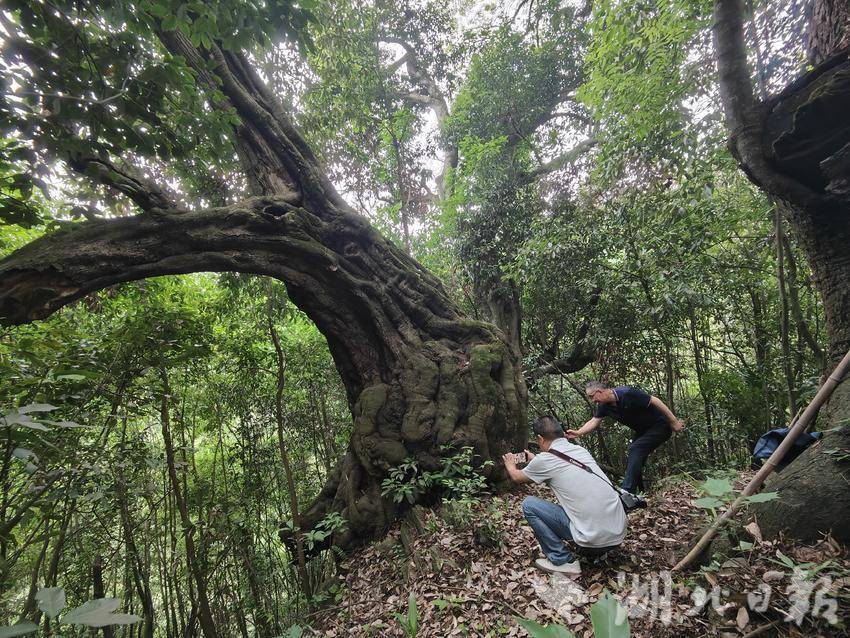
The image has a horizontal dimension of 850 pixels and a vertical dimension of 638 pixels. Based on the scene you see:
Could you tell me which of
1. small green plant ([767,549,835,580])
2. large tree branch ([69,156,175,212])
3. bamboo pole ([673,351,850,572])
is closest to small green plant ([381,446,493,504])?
bamboo pole ([673,351,850,572])

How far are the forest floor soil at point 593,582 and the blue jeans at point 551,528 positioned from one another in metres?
0.16

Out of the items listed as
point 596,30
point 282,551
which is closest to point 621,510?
point 596,30

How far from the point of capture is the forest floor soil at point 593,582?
7.27 ft

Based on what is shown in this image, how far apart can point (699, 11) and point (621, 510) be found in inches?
272

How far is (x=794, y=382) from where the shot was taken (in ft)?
20.0

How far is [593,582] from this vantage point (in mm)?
3256

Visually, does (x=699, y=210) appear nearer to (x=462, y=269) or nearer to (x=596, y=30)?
(x=596, y=30)

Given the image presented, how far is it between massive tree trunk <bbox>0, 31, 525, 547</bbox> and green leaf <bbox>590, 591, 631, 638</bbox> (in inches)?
147

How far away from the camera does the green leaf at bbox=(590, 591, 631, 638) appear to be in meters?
1.31

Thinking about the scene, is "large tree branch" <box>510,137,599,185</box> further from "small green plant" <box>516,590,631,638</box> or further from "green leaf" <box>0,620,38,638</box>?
"green leaf" <box>0,620,38,638</box>

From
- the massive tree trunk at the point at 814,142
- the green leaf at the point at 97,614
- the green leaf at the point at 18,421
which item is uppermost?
the massive tree trunk at the point at 814,142

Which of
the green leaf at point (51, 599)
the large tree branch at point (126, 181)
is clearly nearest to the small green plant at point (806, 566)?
the green leaf at point (51, 599)

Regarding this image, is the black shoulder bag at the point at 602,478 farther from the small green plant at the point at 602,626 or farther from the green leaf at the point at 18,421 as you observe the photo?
the green leaf at the point at 18,421

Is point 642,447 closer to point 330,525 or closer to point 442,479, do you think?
point 442,479
